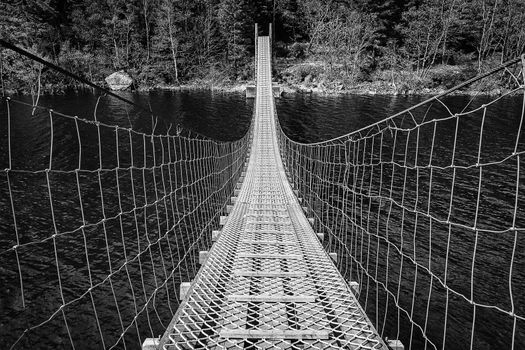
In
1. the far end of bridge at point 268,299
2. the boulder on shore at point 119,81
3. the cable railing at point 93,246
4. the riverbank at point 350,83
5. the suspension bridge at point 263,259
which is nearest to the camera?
the far end of bridge at point 268,299

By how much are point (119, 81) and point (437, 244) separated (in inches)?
1182

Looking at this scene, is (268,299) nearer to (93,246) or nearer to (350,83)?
(93,246)

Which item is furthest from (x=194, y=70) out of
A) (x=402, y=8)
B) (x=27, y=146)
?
(x=27, y=146)

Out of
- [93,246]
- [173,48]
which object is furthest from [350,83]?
[93,246]

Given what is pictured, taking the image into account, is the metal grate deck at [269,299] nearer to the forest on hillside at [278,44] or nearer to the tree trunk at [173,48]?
the forest on hillside at [278,44]

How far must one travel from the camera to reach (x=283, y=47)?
120 feet

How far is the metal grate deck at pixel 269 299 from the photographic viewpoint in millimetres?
2119

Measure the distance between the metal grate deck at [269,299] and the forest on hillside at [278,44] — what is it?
2685 cm

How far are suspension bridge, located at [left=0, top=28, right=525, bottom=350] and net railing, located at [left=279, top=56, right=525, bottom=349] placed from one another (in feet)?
0.13

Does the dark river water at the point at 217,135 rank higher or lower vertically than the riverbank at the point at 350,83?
lower

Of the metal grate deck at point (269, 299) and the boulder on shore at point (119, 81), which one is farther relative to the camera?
the boulder on shore at point (119, 81)

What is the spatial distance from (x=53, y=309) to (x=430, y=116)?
20151mm

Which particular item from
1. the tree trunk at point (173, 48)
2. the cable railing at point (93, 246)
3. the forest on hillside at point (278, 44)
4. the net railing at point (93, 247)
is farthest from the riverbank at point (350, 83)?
the net railing at point (93, 247)

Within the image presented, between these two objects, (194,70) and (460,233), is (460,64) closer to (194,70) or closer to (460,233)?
(194,70)
